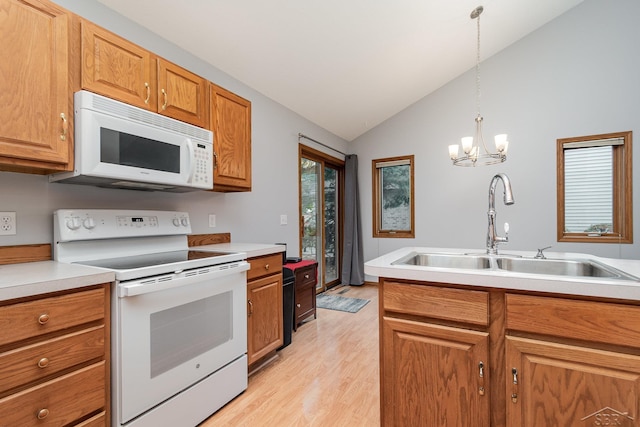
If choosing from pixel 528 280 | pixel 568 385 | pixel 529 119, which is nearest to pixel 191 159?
pixel 528 280

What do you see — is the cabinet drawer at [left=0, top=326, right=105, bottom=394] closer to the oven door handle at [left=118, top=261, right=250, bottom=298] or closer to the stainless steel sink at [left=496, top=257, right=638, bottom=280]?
the oven door handle at [left=118, top=261, right=250, bottom=298]

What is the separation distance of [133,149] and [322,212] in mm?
3096

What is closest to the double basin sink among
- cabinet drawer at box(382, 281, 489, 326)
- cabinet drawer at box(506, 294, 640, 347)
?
cabinet drawer at box(382, 281, 489, 326)

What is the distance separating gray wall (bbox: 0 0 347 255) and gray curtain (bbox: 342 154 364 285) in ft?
1.88

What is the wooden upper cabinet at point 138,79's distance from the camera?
149 cm

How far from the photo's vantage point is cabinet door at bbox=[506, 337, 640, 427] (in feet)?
3.41

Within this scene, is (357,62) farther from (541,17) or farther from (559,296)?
(559,296)

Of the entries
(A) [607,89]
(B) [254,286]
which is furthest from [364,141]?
(B) [254,286]

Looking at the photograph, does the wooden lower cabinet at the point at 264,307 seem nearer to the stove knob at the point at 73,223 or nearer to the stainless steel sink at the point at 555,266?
the stove knob at the point at 73,223

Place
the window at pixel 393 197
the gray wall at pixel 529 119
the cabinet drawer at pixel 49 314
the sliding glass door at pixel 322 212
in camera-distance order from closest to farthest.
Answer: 1. the cabinet drawer at pixel 49 314
2. the gray wall at pixel 529 119
3. the sliding glass door at pixel 322 212
4. the window at pixel 393 197

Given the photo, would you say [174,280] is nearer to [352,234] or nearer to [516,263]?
[516,263]

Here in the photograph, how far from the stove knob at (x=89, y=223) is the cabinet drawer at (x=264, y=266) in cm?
91

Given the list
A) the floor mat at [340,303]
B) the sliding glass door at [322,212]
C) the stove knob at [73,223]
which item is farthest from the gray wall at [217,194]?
the floor mat at [340,303]

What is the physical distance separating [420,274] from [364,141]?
3996 mm
